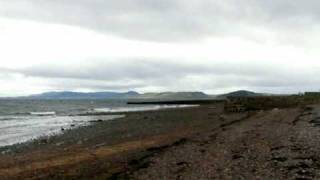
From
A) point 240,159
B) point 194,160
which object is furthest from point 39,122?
point 240,159

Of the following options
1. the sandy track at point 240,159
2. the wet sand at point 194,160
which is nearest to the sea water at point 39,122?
the wet sand at point 194,160

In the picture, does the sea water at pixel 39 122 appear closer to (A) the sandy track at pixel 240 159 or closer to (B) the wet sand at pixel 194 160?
(B) the wet sand at pixel 194 160

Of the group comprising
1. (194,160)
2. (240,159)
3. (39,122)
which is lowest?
(39,122)

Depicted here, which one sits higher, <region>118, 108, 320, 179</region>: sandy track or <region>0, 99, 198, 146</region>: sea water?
<region>118, 108, 320, 179</region>: sandy track

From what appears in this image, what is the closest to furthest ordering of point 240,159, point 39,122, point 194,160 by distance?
point 240,159 < point 194,160 < point 39,122

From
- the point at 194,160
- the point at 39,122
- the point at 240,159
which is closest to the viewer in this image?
the point at 240,159

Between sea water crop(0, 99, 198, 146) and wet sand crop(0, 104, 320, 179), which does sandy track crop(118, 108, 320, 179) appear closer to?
wet sand crop(0, 104, 320, 179)

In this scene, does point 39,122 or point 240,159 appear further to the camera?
point 39,122

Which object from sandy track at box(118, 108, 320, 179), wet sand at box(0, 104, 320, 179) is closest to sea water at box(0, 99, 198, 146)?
wet sand at box(0, 104, 320, 179)

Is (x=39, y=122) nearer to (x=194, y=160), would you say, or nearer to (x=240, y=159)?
(x=194, y=160)

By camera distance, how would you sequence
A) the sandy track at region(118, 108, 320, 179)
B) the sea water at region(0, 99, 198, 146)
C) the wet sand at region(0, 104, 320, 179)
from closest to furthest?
the sandy track at region(118, 108, 320, 179)
the wet sand at region(0, 104, 320, 179)
the sea water at region(0, 99, 198, 146)

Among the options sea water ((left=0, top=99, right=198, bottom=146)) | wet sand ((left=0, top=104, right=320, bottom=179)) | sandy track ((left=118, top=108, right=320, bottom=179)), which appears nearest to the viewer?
sandy track ((left=118, top=108, right=320, bottom=179))

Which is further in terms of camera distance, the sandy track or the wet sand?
the wet sand

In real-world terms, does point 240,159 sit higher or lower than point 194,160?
higher
